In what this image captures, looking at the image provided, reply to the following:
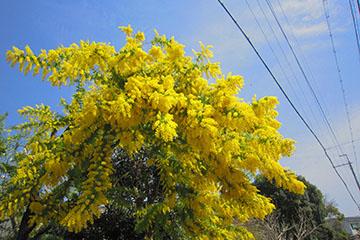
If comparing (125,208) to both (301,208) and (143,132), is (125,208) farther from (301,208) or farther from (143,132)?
(301,208)

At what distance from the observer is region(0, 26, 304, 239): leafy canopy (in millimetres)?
4895

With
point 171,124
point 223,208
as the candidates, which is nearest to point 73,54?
point 171,124

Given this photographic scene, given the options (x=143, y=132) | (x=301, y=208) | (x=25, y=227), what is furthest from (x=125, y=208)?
(x=301, y=208)

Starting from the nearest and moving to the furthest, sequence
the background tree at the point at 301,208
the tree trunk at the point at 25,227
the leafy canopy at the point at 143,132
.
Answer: the leafy canopy at the point at 143,132 < the tree trunk at the point at 25,227 < the background tree at the point at 301,208

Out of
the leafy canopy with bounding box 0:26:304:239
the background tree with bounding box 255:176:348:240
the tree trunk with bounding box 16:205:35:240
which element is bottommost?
the tree trunk with bounding box 16:205:35:240

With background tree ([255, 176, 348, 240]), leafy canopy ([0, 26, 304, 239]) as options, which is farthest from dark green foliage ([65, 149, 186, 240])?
background tree ([255, 176, 348, 240])

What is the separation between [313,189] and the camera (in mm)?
30906

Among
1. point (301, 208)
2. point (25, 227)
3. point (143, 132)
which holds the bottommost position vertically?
point (25, 227)

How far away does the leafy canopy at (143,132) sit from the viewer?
16.1 feet

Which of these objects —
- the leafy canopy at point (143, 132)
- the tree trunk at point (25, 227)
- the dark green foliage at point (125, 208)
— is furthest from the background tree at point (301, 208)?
the tree trunk at point (25, 227)

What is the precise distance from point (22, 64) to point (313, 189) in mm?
30158

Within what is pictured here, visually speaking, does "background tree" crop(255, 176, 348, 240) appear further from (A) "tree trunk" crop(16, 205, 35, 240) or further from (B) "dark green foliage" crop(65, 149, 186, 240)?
(A) "tree trunk" crop(16, 205, 35, 240)

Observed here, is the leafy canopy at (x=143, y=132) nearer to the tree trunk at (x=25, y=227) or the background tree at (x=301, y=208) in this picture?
the tree trunk at (x=25, y=227)

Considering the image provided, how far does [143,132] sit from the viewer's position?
5344 mm
